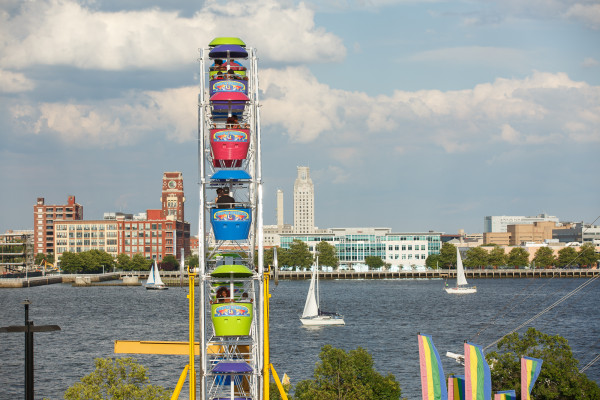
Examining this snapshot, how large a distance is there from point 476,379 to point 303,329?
279 ft

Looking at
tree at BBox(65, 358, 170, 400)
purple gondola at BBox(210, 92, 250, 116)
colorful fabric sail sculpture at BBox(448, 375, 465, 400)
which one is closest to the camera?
purple gondola at BBox(210, 92, 250, 116)

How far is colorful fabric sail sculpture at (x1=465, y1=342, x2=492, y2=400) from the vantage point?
3669 cm

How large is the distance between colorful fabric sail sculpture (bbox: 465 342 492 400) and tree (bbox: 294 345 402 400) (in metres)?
9.69

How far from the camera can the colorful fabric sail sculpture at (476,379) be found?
36688 mm

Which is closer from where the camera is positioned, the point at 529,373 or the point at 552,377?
the point at 529,373

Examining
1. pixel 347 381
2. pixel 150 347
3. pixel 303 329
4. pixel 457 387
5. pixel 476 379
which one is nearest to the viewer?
pixel 476 379

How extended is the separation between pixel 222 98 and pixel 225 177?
320 cm

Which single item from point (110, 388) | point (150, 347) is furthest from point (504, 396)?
point (110, 388)

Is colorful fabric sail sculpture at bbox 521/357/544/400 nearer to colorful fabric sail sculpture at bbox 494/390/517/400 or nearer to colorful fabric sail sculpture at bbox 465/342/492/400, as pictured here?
colorful fabric sail sculpture at bbox 494/390/517/400

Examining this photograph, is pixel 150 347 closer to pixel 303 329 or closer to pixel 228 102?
pixel 228 102

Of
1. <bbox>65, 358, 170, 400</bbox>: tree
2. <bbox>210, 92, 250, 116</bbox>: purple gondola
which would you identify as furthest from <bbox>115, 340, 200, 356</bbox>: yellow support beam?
<bbox>210, 92, 250, 116</bbox>: purple gondola

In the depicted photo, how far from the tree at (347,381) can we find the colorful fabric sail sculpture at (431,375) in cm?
857

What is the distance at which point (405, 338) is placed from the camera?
106m

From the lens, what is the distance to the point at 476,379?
3684 centimetres
